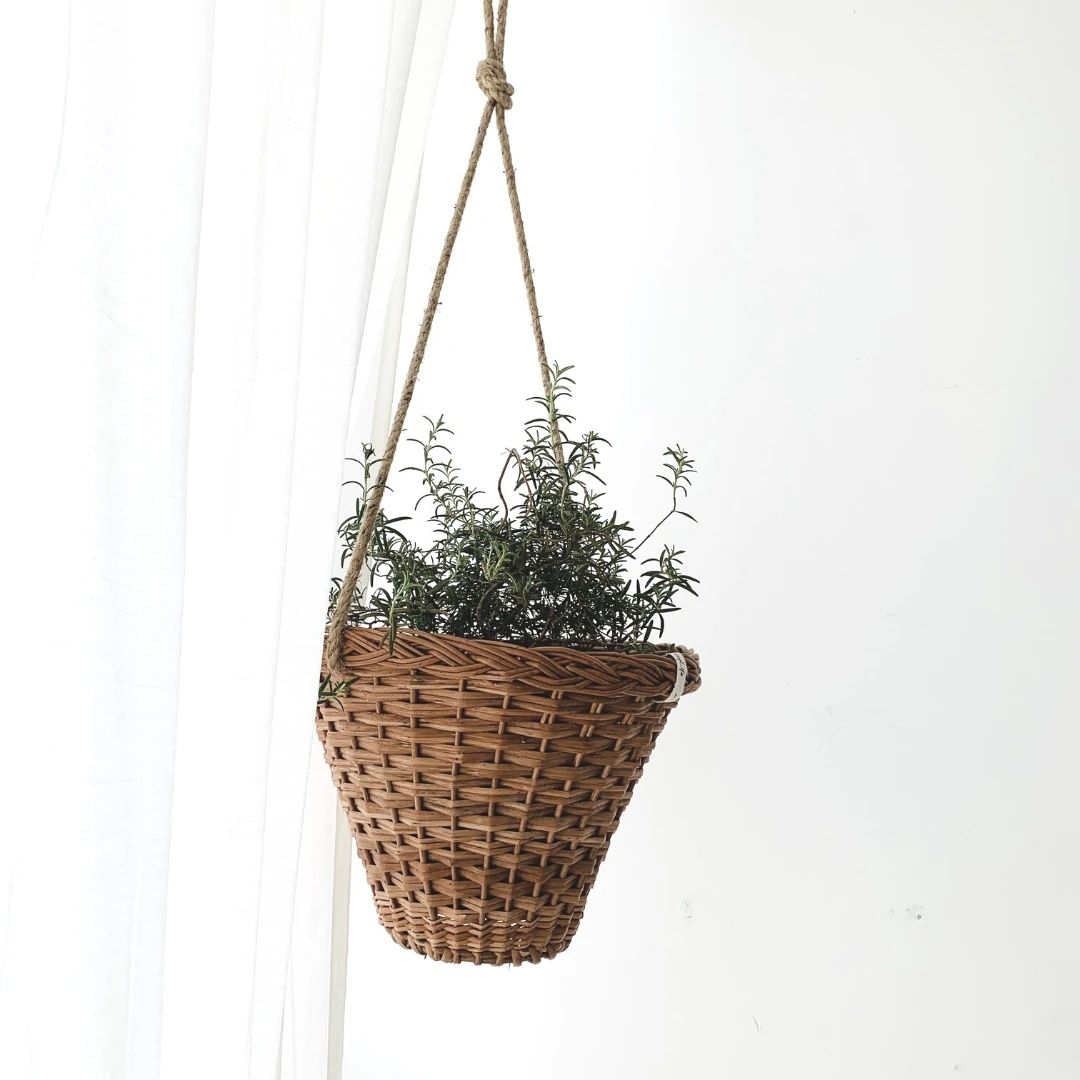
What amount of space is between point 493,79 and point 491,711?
0.53 metres

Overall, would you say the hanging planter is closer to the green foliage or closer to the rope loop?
the green foliage

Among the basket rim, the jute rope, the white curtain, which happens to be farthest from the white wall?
the white curtain

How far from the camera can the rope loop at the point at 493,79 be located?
90 centimetres

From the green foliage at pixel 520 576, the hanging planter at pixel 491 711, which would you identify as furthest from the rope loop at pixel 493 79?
the green foliage at pixel 520 576

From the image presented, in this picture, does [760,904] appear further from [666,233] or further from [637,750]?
[666,233]

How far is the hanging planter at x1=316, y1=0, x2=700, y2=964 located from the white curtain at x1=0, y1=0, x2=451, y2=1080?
9cm

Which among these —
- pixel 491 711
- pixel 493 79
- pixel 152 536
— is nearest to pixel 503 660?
pixel 491 711

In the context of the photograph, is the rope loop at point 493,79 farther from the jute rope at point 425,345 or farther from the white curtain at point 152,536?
the white curtain at point 152,536

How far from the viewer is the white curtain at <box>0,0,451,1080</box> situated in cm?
43

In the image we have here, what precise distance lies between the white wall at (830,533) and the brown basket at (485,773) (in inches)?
14.6

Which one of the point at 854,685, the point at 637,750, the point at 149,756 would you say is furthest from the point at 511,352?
the point at 149,756

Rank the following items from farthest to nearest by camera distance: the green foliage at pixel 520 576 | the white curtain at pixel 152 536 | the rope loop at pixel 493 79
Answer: the rope loop at pixel 493 79, the green foliage at pixel 520 576, the white curtain at pixel 152 536

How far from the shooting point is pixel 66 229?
44 cm

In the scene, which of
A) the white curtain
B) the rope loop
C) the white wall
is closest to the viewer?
the white curtain
